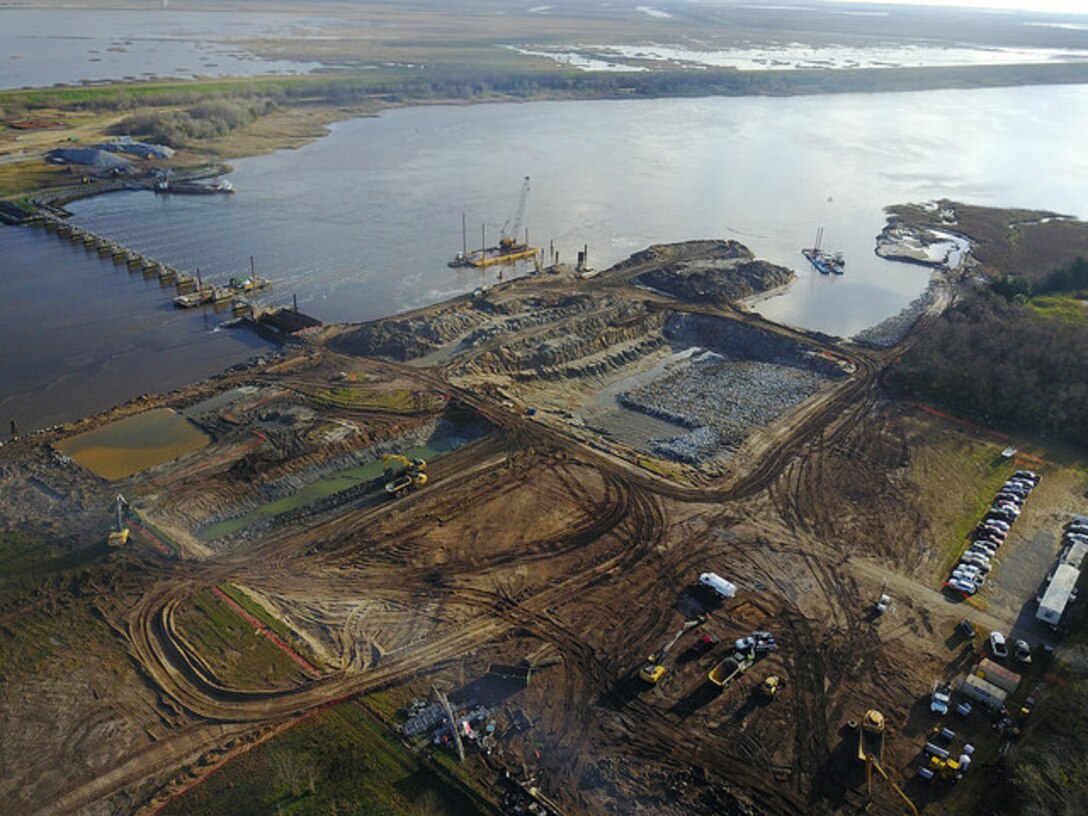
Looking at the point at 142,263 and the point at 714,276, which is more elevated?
the point at 714,276

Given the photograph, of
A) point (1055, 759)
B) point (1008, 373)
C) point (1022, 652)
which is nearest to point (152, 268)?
point (1008, 373)

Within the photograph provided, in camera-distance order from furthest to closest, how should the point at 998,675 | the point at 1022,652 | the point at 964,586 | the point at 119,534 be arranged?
the point at 119,534 → the point at 964,586 → the point at 1022,652 → the point at 998,675

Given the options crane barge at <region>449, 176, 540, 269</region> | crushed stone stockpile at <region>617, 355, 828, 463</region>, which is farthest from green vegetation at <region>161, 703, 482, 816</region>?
crane barge at <region>449, 176, 540, 269</region>

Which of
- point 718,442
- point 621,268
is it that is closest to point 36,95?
point 621,268

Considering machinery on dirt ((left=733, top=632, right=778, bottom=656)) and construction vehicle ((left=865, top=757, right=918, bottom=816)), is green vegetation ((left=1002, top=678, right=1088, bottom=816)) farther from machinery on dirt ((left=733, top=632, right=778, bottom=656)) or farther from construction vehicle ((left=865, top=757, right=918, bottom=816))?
machinery on dirt ((left=733, top=632, right=778, bottom=656))

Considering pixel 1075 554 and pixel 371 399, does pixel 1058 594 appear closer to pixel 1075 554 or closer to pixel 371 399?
pixel 1075 554

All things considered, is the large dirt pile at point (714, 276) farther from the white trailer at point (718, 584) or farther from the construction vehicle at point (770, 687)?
the construction vehicle at point (770, 687)

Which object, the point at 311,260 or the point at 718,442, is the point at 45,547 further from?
the point at 311,260

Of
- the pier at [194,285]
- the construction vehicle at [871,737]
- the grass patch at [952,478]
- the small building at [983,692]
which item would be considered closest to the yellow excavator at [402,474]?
the pier at [194,285]
